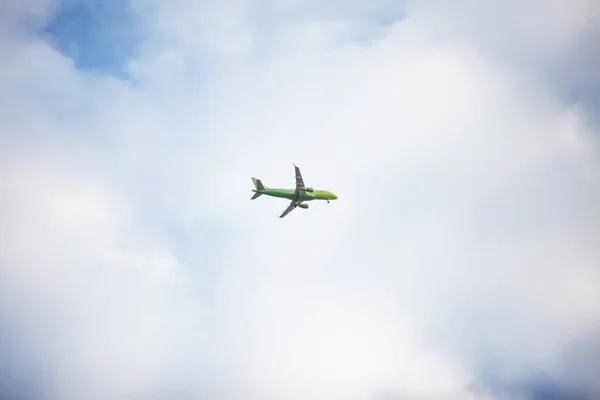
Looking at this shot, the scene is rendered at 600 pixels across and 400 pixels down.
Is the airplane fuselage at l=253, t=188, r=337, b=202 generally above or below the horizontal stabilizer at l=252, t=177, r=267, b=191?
above

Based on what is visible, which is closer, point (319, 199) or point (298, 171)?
point (298, 171)

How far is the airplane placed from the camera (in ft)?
606

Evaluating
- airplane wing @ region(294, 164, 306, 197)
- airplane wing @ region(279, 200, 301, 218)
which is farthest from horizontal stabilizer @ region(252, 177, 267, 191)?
airplane wing @ region(279, 200, 301, 218)

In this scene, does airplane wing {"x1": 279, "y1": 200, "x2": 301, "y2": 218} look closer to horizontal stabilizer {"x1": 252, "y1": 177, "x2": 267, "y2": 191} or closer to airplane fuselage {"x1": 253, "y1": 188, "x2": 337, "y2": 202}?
airplane fuselage {"x1": 253, "y1": 188, "x2": 337, "y2": 202}

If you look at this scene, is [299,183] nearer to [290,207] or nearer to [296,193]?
[296,193]

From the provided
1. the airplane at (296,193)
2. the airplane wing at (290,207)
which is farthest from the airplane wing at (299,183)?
the airplane wing at (290,207)

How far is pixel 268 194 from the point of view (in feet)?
613

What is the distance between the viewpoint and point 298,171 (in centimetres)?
18425

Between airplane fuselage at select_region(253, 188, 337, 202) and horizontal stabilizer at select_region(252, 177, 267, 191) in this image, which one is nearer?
horizontal stabilizer at select_region(252, 177, 267, 191)

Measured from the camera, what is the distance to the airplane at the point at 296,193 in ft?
606

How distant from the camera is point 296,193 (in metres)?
190

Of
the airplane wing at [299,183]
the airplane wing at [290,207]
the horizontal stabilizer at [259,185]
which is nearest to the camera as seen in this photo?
the horizontal stabilizer at [259,185]

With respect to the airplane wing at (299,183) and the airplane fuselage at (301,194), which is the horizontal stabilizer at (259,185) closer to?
the airplane fuselage at (301,194)

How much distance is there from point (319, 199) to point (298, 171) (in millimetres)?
17341
